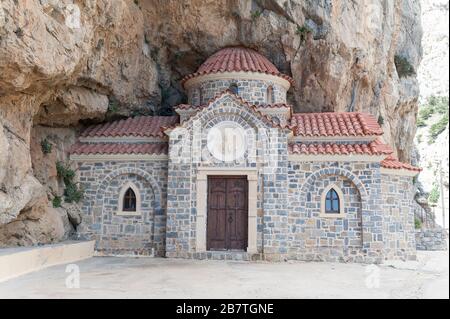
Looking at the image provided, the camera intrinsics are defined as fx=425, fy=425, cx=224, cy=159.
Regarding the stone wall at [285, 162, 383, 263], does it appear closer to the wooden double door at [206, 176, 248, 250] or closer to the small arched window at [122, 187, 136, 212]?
the wooden double door at [206, 176, 248, 250]

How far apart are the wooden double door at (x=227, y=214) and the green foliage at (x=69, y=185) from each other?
180 inches

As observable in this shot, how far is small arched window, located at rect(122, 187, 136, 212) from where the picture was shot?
14594 millimetres

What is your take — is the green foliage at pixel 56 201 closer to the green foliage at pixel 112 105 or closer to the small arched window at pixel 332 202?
the green foliage at pixel 112 105

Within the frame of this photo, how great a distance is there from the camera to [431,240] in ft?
72.6

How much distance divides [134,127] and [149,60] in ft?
10.6

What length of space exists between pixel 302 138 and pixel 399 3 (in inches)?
475

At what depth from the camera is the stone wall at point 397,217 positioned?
1410cm

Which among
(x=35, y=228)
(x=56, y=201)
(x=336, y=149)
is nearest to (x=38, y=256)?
(x=35, y=228)

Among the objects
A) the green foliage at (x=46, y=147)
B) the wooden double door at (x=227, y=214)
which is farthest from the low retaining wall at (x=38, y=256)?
the wooden double door at (x=227, y=214)

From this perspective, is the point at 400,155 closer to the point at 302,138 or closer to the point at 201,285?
the point at 302,138

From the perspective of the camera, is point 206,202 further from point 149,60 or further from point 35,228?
point 149,60

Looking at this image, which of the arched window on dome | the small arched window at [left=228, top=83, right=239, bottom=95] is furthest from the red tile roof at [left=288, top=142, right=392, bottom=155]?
the small arched window at [left=228, top=83, right=239, bottom=95]

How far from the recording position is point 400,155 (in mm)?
23375

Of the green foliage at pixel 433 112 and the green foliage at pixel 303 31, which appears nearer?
the green foliage at pixel 303 31
